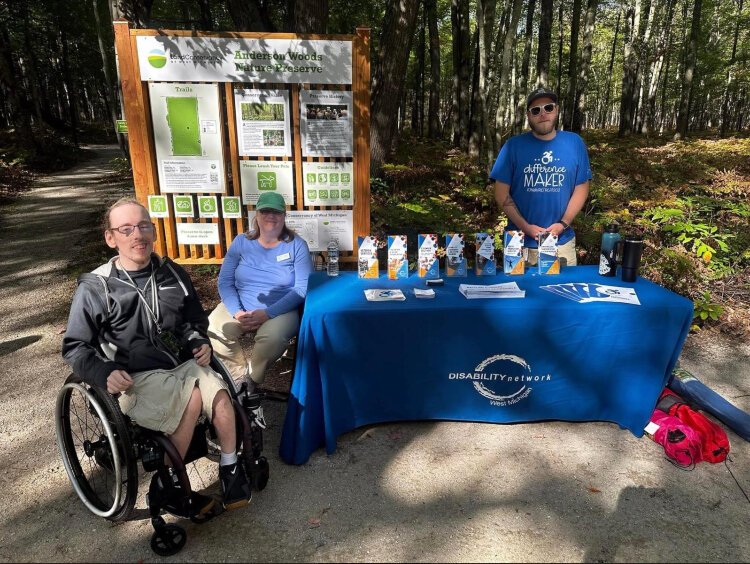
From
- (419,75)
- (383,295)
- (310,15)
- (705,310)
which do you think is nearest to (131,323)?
(383,295)

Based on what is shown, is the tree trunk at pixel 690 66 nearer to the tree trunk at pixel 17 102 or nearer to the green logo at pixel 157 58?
the green logo at pixel 157 58

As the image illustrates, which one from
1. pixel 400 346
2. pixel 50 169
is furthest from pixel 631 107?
pixel 50 169

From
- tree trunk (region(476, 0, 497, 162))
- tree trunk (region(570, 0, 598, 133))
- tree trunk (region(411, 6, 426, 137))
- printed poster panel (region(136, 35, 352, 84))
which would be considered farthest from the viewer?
tree trunk (region(411, 6, 426, 137))

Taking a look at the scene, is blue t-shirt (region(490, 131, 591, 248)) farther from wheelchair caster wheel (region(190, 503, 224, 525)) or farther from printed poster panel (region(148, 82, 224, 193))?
wheelchair caster wheel (region(190, 503, 224, 525))

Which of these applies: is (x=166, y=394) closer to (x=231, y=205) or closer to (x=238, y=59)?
(x=231, y=205)

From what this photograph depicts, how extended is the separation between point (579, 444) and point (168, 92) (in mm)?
4263

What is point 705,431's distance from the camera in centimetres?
297

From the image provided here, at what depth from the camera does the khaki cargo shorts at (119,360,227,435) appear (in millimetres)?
2289

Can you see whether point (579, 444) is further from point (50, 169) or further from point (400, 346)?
point (50, 169)

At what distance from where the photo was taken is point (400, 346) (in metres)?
2.94

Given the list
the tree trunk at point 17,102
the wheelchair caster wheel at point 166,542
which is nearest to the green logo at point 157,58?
the wheelchair caster wheel at point 166,542

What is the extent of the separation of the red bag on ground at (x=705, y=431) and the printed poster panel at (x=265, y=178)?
3.47 metres

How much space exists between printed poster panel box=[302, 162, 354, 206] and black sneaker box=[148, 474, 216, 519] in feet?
9.30

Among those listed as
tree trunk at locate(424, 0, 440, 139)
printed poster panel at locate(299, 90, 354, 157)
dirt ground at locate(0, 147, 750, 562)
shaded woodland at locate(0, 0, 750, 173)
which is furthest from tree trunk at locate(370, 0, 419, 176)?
tree trunk at locate(424, 0, 440, 139)
